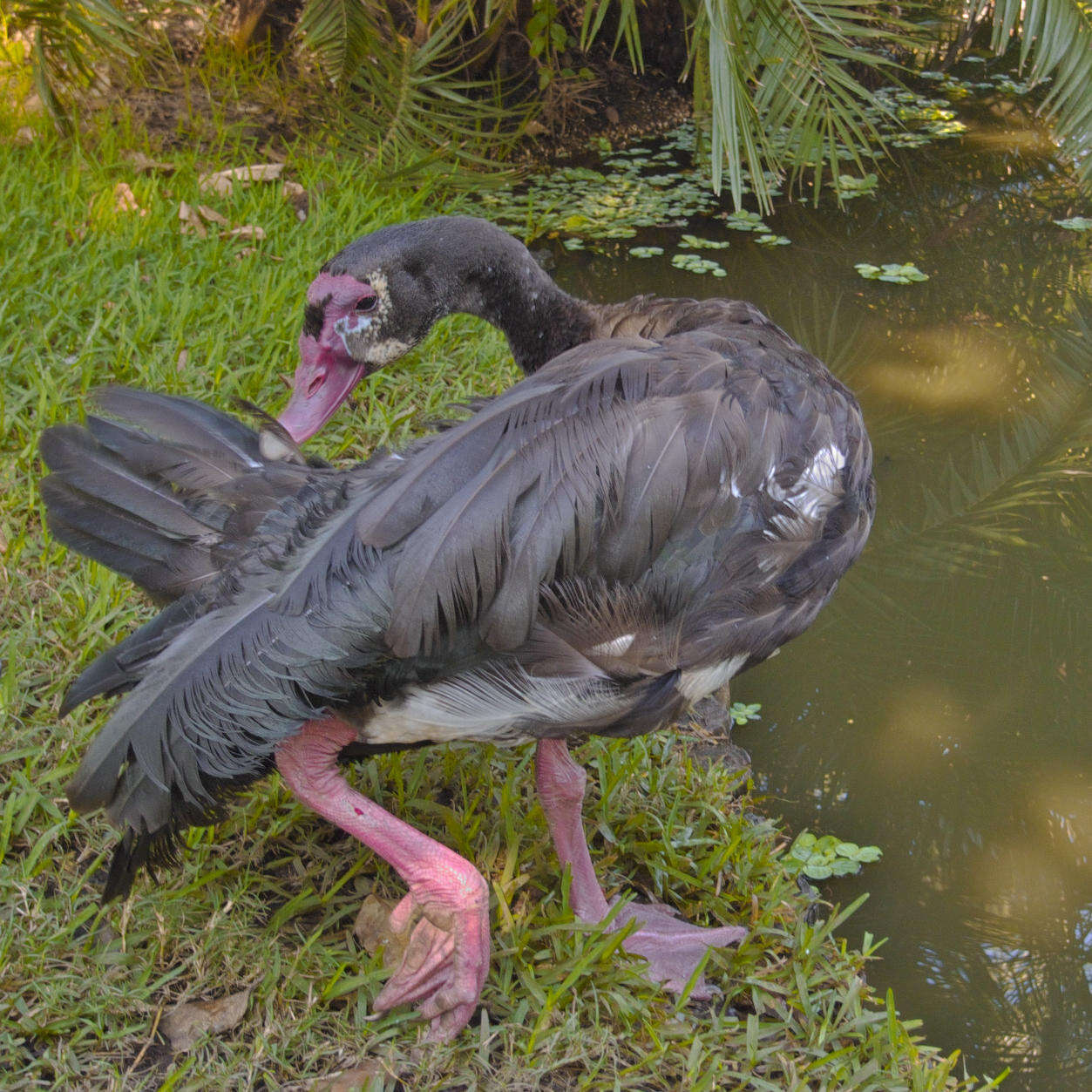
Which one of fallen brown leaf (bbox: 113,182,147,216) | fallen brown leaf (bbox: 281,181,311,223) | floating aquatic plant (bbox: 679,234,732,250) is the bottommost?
floating aquatic plant (bbox: 679,234,732,250)

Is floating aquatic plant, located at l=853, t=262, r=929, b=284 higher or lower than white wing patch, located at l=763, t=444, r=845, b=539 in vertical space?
lower

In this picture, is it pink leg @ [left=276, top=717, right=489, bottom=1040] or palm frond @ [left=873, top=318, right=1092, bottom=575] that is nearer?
pink leg @ [left=276, top=717, right=489, bottom=1040]

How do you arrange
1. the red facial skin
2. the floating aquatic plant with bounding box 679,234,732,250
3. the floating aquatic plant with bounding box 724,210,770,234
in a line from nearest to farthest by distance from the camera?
the red facial skin
the floating aquatic plant with bounding box 679,234,732,250
the floating aquatic plant with bounding box 724,210,770,234

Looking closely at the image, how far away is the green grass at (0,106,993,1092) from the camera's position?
6.79ft

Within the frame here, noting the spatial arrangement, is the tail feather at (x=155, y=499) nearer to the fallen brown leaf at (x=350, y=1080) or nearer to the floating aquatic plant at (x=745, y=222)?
the fallen brown leaf at (x=350, y=1080)

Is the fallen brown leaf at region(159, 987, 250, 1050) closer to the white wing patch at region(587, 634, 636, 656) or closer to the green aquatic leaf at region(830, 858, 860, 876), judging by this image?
the white wing patch at region(587, 634, 636, 656)

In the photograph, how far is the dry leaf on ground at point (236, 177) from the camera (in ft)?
15.8

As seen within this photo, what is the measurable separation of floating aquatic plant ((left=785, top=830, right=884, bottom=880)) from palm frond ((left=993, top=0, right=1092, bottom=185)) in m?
2.59

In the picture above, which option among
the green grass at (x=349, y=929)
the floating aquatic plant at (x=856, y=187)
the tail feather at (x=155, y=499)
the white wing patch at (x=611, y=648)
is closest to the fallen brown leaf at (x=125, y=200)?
the green grass at (x=349, y=929)

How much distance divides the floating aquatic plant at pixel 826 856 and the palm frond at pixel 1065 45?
259 centimetres

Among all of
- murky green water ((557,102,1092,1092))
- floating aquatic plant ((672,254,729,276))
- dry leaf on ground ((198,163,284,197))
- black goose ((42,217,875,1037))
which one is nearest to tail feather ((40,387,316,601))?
black goose ((42,217,875,1037))

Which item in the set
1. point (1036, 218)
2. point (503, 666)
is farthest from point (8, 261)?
point (1036, 218)

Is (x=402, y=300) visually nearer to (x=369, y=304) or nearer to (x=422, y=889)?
(x=369, y=304)

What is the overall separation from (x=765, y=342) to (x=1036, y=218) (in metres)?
4.25
